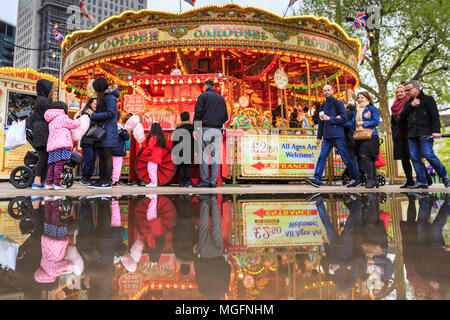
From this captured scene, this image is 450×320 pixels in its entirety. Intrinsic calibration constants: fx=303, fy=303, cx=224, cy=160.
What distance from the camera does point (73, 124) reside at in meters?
5.06

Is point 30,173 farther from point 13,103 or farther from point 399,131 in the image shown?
point 13,103

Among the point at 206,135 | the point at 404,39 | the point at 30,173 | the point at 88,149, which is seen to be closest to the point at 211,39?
the point at 206,135

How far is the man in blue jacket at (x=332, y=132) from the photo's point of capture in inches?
220

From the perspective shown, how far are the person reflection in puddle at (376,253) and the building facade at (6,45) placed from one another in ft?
300

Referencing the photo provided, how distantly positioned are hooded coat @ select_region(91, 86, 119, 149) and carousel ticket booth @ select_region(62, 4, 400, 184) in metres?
1.64

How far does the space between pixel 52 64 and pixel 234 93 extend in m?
85.1

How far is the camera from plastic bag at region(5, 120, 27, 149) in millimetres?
5285

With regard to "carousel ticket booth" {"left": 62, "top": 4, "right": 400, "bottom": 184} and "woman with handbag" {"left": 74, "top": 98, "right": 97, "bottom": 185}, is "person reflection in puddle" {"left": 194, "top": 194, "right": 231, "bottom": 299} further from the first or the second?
"carousel ticket booth" {"left": 62, "top": 4, "right": 400, "bottom": 184}

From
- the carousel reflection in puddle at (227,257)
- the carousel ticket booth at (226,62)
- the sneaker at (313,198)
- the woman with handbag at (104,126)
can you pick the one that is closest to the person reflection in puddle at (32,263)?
the carousel reflection in puddle at (227,257)

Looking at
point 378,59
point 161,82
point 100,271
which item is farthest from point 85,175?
point 378,59

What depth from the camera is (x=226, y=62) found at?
40.9 ft

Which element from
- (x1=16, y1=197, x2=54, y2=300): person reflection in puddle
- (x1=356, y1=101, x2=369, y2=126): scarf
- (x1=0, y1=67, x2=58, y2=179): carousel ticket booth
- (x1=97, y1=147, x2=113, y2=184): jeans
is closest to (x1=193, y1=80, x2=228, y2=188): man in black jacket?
(x1=97, y1=147, x2=113, y2=184): jeans

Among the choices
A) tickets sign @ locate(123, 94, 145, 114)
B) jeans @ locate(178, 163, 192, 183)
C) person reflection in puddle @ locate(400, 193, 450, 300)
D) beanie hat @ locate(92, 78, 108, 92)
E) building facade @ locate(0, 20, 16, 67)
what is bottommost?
person reflection in puddle @ locate(400, 193, 450, 300)

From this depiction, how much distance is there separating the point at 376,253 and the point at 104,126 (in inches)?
196
